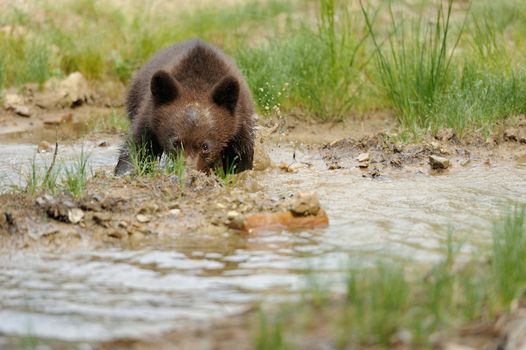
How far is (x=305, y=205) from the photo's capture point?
5.72 m

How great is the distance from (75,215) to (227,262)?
1.21 metres

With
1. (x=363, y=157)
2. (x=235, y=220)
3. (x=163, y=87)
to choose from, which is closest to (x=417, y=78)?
(x=363, y=157)

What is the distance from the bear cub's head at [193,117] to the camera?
7.22 metres

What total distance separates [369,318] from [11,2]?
41.6ft

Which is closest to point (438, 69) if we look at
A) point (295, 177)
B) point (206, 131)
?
point (295, 177)

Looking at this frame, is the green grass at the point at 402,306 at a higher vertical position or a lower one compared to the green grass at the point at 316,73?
higher

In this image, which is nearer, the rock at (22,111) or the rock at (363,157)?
the rock at (363,157)

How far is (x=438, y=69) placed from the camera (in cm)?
891

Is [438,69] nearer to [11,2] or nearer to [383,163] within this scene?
[383,163]

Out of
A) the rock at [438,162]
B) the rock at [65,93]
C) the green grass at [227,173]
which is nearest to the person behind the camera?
the green grass at [227,173]

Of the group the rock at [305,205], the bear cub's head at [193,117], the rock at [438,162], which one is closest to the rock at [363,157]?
the rock at [438,162]

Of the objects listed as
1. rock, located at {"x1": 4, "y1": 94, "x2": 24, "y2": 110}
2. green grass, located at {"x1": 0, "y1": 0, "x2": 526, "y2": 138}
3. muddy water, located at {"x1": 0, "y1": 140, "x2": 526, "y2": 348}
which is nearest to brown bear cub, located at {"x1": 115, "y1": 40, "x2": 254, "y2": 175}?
muddy water, located at {"x1": 0, "y1": 140, "x2": 526, "y2": 348}

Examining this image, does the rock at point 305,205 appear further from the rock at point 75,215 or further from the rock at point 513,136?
the rock at point 513,136

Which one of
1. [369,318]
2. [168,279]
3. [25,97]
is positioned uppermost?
[369,318]
